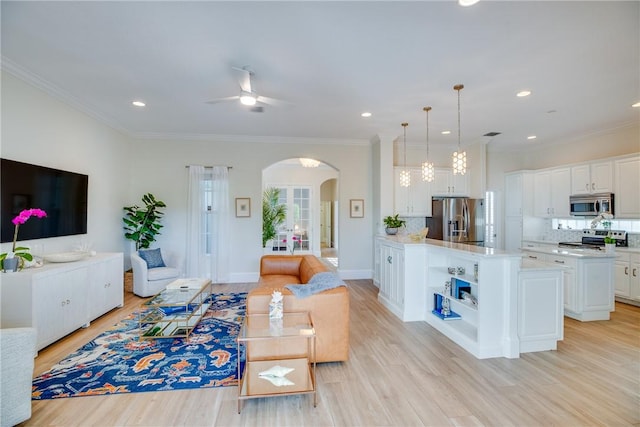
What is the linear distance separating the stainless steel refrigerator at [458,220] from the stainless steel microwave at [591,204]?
5.26 ft

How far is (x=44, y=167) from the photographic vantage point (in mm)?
3527

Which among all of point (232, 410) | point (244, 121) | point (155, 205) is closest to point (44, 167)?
point (155, 205)

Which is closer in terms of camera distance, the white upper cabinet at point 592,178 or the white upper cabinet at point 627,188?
the white upper cabinet at point 627,188

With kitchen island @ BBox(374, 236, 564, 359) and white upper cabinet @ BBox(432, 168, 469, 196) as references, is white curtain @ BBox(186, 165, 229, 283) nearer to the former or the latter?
kitchen island @ BBox(374, 236, 564, 359)

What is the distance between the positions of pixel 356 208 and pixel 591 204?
4248 millimetres

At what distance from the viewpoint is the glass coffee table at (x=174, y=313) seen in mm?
3328

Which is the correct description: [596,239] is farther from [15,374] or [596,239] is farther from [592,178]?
[15,374]

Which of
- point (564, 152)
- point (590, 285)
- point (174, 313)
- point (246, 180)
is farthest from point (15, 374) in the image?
point (564, 152)

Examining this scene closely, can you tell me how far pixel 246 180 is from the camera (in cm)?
611

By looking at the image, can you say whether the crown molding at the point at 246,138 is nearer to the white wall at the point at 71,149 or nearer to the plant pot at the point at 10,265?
the white wall at the point at 71,149

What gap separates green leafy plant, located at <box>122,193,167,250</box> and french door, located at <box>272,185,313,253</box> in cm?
403

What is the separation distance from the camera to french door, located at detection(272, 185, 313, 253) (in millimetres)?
9117

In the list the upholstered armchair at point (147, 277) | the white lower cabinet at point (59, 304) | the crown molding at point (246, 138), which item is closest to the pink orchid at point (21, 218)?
the white lower cabinet at point (59, 304)

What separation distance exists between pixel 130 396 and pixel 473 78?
15.1ft
